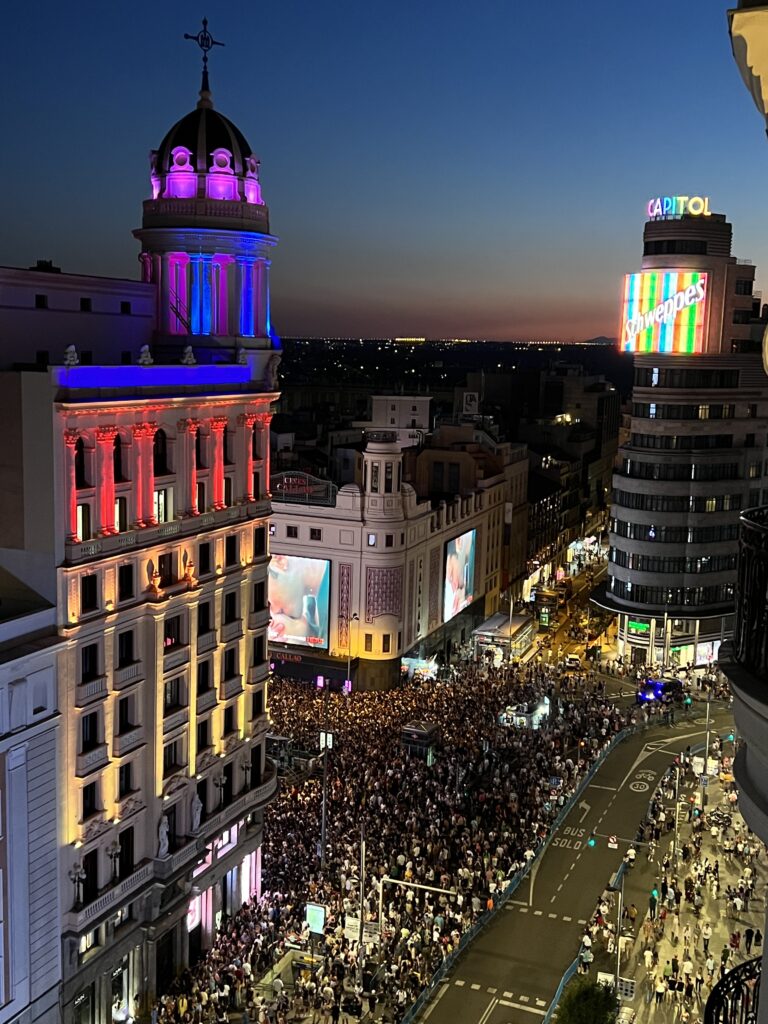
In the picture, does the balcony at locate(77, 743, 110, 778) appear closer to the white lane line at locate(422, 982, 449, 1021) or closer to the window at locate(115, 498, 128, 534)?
the window at locate(115, 498, 128, 534)

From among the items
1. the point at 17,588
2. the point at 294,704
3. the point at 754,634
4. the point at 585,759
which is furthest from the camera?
the point at 294,704

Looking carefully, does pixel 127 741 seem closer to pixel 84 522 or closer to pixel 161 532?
pixel 161 532

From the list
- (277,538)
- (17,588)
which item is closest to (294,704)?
(277,538)

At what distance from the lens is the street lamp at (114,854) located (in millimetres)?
38688

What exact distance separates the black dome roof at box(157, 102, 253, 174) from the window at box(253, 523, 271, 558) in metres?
15.3

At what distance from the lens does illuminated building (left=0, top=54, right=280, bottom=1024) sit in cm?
3622

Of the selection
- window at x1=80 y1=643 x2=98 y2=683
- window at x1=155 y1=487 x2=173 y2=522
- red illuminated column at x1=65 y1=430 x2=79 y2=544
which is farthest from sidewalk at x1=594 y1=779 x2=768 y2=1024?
red illuminated column at x1=65 y1=430 x2=79 y2=544

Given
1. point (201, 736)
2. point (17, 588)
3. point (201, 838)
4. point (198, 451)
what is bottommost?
point (201, 838)

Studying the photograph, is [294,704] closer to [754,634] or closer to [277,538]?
[277,538]

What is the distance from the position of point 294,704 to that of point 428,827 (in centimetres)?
2006

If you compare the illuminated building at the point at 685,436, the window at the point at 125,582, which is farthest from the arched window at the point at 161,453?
the illuminated building at the point at 685,436

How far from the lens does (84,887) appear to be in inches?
1486

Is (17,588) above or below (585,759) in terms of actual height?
above

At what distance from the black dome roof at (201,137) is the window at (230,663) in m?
20.2
